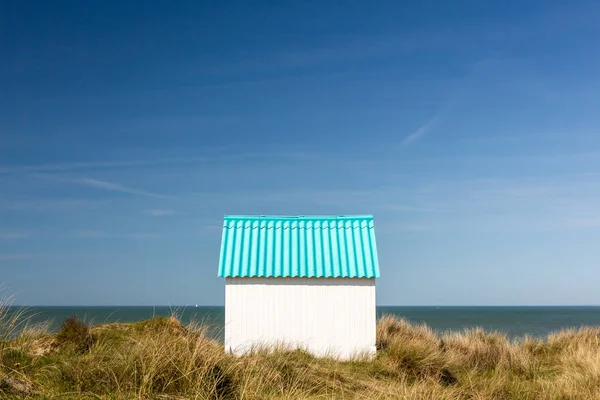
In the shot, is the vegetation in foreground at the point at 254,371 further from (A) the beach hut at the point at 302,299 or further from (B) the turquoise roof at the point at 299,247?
(B) the turquoise roof at the point at 299,247

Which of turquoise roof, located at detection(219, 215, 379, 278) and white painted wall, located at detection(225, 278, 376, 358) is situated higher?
turquoise roof, located at detection(219, 215, 379, 278)

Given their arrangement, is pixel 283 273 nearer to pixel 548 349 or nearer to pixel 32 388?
pixel 32 388

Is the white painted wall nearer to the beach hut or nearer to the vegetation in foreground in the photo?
the beach hut

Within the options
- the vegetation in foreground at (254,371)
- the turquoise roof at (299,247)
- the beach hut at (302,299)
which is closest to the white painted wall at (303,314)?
the beach hut at (302,299)

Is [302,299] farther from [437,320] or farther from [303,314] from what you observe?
[437,320]

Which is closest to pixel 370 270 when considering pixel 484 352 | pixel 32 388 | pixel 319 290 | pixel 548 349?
pixel 319 290

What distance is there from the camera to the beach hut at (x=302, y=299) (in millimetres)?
15203

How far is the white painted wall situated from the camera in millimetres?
15188

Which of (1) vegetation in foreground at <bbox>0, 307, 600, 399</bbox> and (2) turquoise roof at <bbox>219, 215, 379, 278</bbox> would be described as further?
(2) turquoise roof at <bbox>219, 215, 379, 278</bbox>

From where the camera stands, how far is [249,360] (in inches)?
424

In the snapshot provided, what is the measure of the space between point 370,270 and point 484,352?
15.7 ft

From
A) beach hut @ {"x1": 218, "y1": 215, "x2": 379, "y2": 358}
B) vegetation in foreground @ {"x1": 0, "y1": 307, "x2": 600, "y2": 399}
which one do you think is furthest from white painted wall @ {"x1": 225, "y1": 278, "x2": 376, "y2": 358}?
vegetation in foreground @ {"x1": 0, "y1": 307, "x2": 600, "y2": 399}

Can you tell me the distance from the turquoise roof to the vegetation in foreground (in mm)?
2209

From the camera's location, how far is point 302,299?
15461mm
